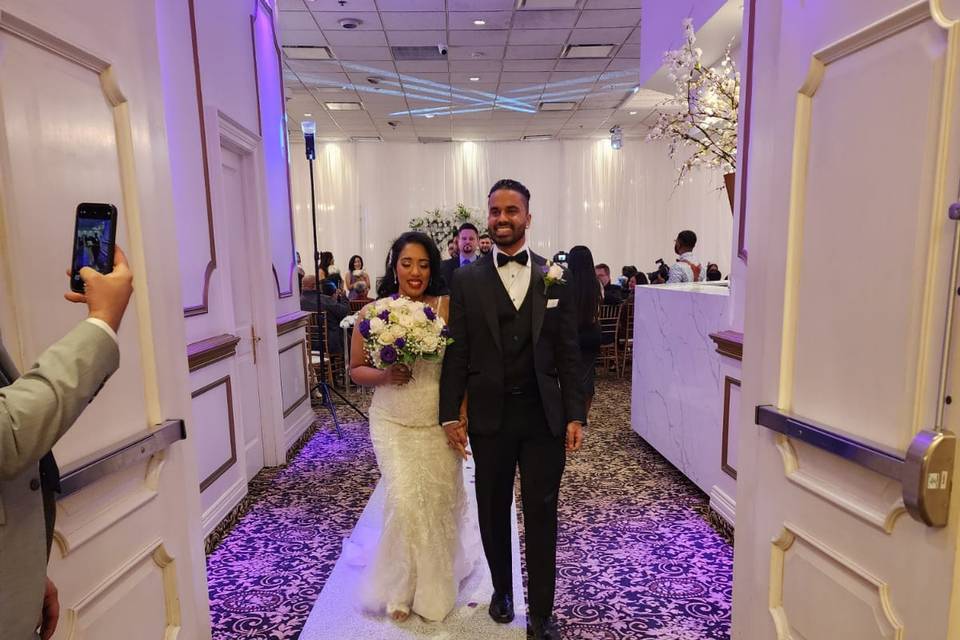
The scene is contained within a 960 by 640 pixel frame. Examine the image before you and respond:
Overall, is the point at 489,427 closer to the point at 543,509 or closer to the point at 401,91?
the point at 543,509

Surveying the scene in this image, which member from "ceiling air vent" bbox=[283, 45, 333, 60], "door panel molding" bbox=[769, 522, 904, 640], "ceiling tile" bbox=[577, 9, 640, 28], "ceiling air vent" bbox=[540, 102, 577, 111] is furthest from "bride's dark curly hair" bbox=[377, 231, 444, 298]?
"ceiling air vent" bbox=[540, 102, 577, 111]

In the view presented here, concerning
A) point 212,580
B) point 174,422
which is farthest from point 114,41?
point 212,580

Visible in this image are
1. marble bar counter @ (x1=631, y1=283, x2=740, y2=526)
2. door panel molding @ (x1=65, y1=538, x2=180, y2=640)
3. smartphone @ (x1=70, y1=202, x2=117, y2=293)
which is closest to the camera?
smartphone @ (x1=70, y1=202, x2=117, y2=293)

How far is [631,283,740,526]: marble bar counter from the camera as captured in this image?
337 cm

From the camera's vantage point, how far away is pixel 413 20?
641 cm

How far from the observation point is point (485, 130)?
12023 millimetres

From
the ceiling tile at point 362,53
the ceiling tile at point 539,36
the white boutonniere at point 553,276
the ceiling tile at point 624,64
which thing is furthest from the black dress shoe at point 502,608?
the ceiling tile at point 624,64

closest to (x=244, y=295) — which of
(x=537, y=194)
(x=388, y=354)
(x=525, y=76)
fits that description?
(x=388, y=354)

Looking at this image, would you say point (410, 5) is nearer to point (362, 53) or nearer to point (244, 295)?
point (362, 53)

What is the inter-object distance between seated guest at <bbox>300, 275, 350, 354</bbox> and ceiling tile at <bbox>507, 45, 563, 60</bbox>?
4.06 meters

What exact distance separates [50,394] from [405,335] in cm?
150

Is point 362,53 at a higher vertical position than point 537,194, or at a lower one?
higher

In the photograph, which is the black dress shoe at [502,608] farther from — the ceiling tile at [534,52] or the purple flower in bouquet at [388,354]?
the ceiling tile at [534,52]

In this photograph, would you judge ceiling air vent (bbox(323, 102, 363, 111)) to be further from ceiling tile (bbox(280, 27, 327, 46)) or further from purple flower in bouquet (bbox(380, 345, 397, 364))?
purple flower in bouquet (bbox(380, 345, 397, 364))
